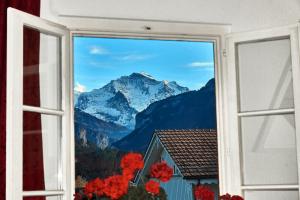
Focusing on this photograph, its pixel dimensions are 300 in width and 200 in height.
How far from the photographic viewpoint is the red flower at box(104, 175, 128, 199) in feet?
9.68

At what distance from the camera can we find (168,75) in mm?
9867

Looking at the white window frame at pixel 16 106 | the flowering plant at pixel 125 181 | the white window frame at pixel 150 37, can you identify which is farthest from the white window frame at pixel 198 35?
the flowering plant at pixel 125 181

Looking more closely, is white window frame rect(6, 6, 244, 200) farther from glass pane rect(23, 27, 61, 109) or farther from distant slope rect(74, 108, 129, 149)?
distant slope rect(74, 108, 129, 149)

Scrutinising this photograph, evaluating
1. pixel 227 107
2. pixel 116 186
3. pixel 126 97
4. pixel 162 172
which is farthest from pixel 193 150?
pixel 116 186

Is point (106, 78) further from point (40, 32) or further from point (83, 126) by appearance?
point (40, 32)

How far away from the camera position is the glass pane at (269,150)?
4746mm

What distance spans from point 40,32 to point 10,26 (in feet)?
1.32

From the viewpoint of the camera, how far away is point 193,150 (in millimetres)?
10625

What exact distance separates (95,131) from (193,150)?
2.00 m

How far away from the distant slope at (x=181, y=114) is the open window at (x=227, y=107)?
205 inches

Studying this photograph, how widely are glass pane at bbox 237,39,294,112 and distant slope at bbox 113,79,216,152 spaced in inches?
208

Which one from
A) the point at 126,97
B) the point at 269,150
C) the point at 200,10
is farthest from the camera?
the point at 126,97

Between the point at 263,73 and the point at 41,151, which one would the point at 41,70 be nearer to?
the point at 41,151

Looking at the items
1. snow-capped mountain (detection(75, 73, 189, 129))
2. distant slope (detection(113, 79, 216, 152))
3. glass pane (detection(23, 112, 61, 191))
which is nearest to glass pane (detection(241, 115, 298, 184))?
glass pane (detection(23, 112, 61, 191))
